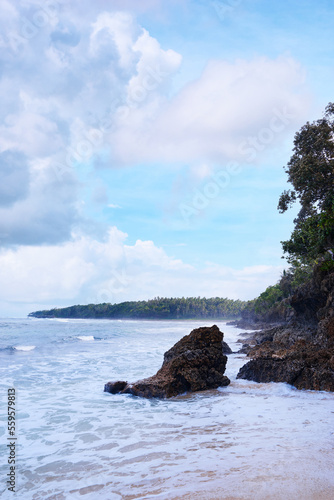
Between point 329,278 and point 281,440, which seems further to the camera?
point 329,278

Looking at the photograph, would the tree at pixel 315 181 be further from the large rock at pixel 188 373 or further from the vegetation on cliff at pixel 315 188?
the large rock at pixel 188 373

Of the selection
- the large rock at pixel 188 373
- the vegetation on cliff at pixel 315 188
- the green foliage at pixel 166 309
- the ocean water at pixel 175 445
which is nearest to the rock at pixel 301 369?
the ocean water at pixel 175 445

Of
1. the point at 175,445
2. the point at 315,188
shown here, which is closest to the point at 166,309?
the point at 315,188

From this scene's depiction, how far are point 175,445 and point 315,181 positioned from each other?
19554mm

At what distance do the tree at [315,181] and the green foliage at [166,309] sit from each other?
485 ft

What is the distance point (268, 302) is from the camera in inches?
3046

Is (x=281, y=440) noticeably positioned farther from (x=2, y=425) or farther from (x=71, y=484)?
(x=2, y=425)

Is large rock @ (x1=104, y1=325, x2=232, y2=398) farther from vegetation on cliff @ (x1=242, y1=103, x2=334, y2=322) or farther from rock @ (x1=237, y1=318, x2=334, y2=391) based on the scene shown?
vegetation on cliff @ (x1=242, y1=103, x2=334, y2=322)

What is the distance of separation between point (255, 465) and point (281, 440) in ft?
4.32

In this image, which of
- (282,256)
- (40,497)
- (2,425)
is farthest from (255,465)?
(282,256)

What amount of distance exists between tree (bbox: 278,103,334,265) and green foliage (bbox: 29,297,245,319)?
147865 mm

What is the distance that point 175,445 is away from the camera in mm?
5738

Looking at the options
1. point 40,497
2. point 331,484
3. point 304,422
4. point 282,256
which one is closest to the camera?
point 331,484

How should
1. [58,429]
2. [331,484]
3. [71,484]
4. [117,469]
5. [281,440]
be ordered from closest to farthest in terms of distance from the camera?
[331,484], [71,484], [117,469], [281,440], [58,429]
